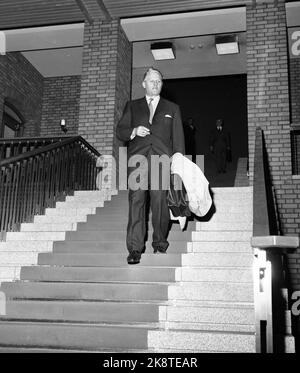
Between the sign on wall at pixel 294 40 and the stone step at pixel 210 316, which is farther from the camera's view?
the sign on wall at pixel 294 40

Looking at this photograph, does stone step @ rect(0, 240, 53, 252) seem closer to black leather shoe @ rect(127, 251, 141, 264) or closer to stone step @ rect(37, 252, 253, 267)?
stone step @ rect(37, 252, 253, 267)

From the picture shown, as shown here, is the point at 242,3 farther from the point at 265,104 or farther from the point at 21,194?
the point at 21,194

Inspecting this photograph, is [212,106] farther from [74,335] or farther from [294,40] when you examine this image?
[74,335]

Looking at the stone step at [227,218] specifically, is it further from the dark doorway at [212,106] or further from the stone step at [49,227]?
the dark doorway at [212,106]

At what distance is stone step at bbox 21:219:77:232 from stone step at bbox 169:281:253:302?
6.59 ft

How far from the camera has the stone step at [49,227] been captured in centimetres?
565

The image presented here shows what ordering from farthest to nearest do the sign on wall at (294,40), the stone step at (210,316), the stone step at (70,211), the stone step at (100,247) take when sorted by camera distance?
the sign on wall at (294,40) → the stone step at (70,211) → the stone step at (100,247) → the stone step at (210,316)

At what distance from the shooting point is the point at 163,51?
32.8 ft

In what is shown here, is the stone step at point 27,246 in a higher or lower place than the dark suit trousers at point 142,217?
lower

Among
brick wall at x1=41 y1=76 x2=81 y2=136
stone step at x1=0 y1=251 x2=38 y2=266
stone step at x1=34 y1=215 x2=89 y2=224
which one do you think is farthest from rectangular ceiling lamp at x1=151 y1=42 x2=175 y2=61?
stone step at x1=0 y1=251 x2=38 y2=266

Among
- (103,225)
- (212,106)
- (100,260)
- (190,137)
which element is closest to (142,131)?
(100,260)

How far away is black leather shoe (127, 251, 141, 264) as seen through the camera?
163 inches

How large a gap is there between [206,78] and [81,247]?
7.77m

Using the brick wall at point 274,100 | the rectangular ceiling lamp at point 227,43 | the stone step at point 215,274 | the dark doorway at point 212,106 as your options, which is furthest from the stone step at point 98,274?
the dark doorway at point 212,106
